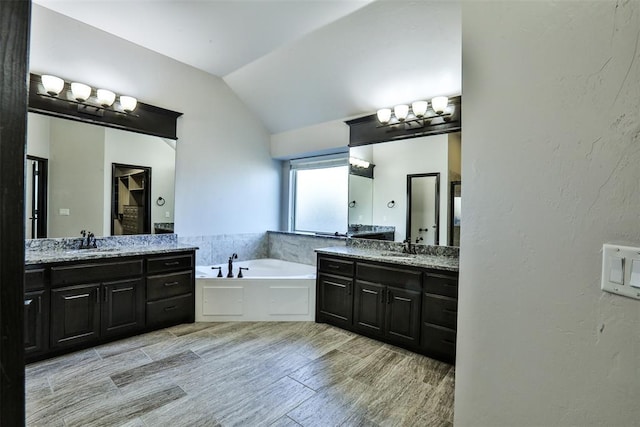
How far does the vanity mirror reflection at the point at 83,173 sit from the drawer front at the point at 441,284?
3.11 metres

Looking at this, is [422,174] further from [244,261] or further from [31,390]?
[31,390]

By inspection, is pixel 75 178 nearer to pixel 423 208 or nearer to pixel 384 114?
pixel 384 114

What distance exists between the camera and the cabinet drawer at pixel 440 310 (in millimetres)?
2545

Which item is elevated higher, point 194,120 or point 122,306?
point 194,120

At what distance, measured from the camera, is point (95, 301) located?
2.71 metres

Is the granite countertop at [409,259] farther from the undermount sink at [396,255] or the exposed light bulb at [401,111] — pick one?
the exposed light bulb at [401,111]

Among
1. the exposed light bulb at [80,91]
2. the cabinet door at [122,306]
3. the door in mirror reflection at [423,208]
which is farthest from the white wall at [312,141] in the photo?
the cabinet door at [122,306]

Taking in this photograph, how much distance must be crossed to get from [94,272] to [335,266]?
233 cm

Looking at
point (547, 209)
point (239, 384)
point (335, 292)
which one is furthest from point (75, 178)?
point (547, 209)

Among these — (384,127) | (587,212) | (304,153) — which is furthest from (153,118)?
(587,212)

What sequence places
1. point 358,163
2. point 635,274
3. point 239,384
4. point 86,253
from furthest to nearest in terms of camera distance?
point 358,163 → point 86,253 → point 239,384 → point 635,274

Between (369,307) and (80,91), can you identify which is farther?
(369,307)

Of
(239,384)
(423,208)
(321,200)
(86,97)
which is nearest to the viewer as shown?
(239,384)

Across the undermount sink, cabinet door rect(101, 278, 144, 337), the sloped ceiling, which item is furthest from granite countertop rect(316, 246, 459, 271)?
cabinet door rect(101, 278, 144, 337)
